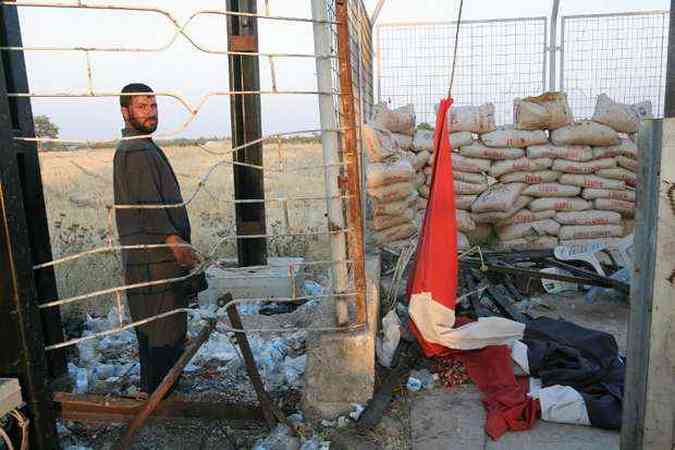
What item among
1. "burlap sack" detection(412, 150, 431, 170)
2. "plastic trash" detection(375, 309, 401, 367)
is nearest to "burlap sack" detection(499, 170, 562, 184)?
"burlap sack" detection(412, 150, 431, 170)

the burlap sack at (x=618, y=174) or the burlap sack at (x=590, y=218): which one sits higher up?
the burlap sack at (x=618, y=174)

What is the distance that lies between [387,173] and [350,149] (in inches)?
101

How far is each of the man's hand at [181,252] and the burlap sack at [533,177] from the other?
4.12 m

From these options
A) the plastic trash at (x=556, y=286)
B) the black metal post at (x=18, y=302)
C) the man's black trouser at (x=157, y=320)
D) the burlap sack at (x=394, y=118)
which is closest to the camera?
the black metal post at (x=18, y=302)

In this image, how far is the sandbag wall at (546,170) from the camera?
6.08m

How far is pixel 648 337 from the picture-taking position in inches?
62.7

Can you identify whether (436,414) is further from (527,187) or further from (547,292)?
(527,187)

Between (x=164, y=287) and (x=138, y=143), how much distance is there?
753mm

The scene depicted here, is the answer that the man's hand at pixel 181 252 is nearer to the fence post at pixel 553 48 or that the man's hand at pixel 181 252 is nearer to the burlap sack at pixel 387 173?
the burlap sack at pixel 387 173

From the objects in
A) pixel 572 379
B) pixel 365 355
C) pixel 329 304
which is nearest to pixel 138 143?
pixel 329 304

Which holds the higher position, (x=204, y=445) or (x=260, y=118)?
(x=260, y=118)

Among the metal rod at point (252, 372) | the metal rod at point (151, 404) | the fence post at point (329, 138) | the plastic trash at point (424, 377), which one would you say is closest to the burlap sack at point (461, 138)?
the plastic trash at point (424, 377)

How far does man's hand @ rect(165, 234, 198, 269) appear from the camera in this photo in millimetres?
2900

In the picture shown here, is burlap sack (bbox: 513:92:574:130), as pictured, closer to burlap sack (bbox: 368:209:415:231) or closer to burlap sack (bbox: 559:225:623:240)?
burlap sack (bbox: 559:225:623:240)
